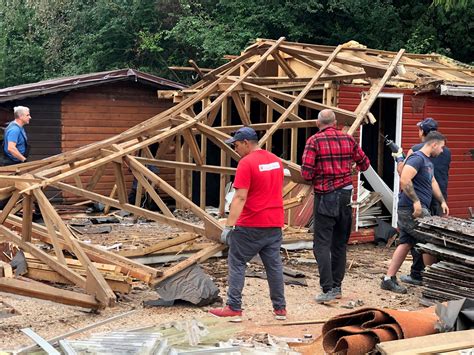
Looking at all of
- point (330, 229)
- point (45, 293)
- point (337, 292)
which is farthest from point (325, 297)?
point (45, 293)

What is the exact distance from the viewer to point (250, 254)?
6078mm

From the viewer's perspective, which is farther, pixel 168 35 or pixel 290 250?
pixel 168 35

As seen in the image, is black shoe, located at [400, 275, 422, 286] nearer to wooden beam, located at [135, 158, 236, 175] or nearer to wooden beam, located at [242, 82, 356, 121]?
wooden beam, located at [242, 82, 356, 121]

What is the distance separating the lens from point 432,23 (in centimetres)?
1941

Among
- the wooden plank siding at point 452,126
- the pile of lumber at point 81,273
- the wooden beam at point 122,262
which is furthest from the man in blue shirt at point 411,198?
the wooden plank siding at point 452,126

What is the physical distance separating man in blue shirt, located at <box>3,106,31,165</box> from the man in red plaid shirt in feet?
16.1

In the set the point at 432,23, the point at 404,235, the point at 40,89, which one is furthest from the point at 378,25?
the point at 404,235

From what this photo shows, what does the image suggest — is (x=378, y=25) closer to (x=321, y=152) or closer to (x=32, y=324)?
(x=321, y=152)

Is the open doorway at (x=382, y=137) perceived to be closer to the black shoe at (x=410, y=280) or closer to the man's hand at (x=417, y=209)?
the black shoe at (x=410, y=280)

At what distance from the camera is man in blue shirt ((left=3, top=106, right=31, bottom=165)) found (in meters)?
9.79

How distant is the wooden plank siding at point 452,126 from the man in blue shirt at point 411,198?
120 inches

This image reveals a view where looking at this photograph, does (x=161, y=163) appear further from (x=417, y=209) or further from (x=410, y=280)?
(x=410, y=280)

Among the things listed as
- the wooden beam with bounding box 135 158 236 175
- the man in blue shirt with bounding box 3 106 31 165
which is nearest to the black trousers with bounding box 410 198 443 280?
the wooden beam with bounding box 135 158 236 175

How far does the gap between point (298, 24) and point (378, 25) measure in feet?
7.77
